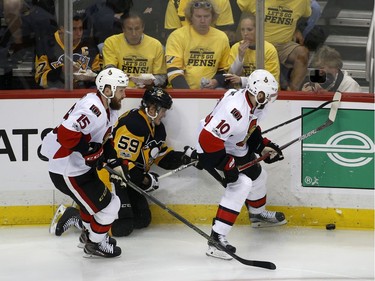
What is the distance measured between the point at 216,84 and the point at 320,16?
2.49 ft

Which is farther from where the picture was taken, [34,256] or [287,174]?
[287,174]

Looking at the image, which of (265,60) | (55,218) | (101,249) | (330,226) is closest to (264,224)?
(330,226)

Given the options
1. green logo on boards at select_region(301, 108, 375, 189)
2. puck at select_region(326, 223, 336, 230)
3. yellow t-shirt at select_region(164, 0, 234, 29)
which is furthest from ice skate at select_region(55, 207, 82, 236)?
puck at select_region(326, 223, 336, 230)

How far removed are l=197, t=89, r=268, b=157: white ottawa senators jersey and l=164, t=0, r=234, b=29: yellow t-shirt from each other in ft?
2.26

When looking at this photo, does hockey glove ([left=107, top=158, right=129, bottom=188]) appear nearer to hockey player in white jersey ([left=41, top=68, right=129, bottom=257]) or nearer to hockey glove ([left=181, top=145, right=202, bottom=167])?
hockey player in white jersey ([left=41, top=68, right=129, bottom=257])

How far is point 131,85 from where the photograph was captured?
6.43 metres

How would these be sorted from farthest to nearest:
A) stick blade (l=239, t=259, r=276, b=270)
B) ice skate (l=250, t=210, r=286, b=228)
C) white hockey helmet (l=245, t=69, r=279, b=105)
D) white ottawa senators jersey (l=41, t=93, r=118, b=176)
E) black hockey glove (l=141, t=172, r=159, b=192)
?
ice skate (l=250, t=210, r=286, b=228) → black hockey glove (l=141, t=172, r=159, b=192) → white hockey helmet (l=245, t=69, r=279, b=105) → stick blade (l=239, t=259, r=276, b=270) → white ottawa senators jersey (l=41, t=93, r=118, b=176)

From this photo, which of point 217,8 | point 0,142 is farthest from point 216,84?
point 0,142

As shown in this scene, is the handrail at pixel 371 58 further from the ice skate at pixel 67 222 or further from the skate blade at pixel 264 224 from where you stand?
the ice skate at pixel 67 222

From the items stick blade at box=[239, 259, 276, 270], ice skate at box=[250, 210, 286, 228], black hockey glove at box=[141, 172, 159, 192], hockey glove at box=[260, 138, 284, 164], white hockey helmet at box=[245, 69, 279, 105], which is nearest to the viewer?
stick blade at box=[239, 259, 276, 270]

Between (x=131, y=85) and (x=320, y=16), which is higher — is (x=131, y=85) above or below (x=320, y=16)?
below

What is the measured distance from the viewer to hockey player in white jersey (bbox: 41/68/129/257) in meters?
5.50

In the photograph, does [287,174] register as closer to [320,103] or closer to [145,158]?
[320,103]

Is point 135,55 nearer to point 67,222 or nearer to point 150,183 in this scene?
point 150,183
